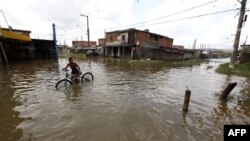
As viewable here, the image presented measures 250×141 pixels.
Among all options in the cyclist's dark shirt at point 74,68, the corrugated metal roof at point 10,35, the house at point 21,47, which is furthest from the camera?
the house at point 21,47

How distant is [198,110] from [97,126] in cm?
428

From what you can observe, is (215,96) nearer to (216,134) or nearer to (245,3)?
(216,134)

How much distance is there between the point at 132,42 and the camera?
1489 inches

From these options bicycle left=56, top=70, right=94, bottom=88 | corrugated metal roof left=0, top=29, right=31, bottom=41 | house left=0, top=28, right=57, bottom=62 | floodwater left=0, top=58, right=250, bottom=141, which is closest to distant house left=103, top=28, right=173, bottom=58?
house left=0, top=28, right=57, bottom=62

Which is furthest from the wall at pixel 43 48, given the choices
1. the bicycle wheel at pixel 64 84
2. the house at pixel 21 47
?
the bicycle wheel at pixel 64 84

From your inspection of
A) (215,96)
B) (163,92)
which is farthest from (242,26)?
(163,92)

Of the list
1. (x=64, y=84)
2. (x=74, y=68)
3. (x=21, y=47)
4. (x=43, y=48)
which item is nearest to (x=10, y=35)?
(x=21, y=47)

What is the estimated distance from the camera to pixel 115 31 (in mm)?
41969

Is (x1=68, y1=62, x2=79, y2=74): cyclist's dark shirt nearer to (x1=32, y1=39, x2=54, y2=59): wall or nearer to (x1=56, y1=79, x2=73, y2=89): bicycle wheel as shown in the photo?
(x1=56, y1=79, x2=73, y2=89): bicycle wheel

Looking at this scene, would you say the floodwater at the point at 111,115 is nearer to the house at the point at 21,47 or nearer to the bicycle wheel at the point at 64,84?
the bicycle wheel at the point at 64,84

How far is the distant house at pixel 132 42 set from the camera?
36.7 meters

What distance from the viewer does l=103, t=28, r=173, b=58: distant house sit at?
36656 millimetres

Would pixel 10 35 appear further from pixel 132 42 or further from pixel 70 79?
pixel 132 42

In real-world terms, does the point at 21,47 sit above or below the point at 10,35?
below
